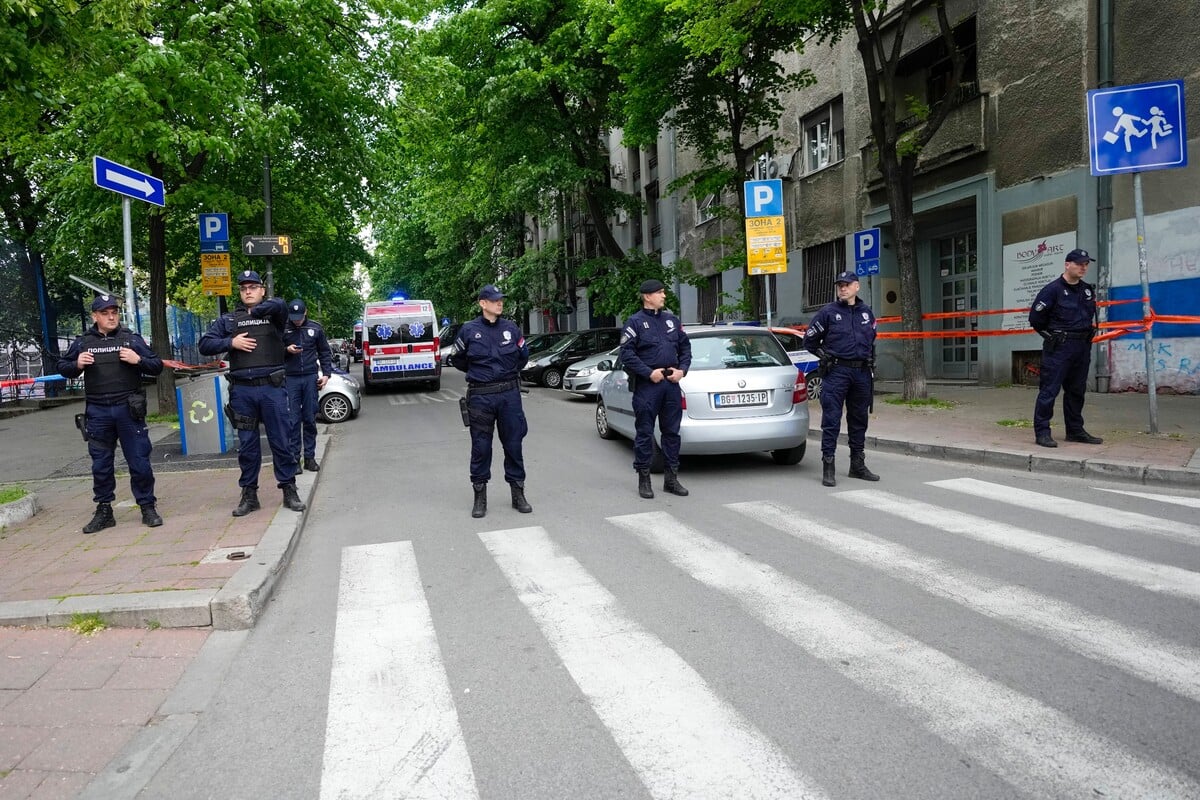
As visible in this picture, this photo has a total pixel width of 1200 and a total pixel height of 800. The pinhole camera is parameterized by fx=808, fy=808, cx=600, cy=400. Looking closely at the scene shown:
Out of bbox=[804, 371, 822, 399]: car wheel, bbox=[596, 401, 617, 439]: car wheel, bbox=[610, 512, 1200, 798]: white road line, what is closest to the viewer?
bbox=[610, 512, 1200, 798]: white road line

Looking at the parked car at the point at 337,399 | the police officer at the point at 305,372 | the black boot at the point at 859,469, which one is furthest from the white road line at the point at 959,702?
the parked car at the point at 337,399

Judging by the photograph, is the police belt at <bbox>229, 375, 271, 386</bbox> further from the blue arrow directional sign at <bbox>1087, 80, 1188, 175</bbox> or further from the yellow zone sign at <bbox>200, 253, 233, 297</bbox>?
the blue arrow directional sign at <bbox>1087, 80, 1188, 175</bbox>

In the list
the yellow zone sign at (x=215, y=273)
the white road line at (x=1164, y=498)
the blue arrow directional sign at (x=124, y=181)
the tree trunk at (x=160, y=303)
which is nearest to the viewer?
the white road line at (x=1164, y=498)

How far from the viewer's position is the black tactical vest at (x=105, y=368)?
639 cm

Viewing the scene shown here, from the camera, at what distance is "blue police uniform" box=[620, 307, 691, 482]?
744cm

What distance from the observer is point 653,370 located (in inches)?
291

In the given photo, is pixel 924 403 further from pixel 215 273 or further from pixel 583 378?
pixel 215 273

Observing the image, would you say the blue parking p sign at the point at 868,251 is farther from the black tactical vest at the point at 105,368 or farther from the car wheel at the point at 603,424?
the black tactical vest at the point at 105,368

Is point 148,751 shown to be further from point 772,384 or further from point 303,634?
point 772,384

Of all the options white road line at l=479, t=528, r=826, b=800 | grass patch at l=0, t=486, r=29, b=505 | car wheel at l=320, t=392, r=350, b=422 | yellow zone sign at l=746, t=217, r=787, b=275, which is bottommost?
white road line at l=479, t=528, r=826, b=800

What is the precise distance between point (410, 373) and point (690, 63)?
1103 centimetres

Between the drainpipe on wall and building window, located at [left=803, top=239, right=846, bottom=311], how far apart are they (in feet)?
23.8

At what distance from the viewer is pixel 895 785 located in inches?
103

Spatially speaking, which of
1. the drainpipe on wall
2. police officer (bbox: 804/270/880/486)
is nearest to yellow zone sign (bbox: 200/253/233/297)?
police officer (bbox: 804/270/880/486)
